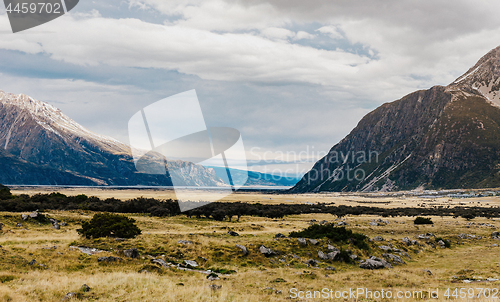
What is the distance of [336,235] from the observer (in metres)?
32.9

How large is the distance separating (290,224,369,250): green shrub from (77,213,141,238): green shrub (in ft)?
60.3

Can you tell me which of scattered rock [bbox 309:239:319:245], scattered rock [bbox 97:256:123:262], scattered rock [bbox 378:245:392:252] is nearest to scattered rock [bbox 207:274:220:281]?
scattered rock [bbox 97:256:123:262]

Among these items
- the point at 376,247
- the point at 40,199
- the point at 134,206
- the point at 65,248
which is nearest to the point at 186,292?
the point at 65,248

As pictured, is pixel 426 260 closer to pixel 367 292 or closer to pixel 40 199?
pixel 367 292

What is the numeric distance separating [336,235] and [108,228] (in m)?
24.7

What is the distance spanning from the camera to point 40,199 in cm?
6469

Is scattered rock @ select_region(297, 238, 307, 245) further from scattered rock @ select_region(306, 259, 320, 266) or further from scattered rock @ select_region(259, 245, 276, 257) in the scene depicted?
scattered rock @ select_region(259, 245, 276, 257)

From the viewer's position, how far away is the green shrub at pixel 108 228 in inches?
1185

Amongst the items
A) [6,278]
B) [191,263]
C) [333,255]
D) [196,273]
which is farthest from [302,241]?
[6,278]

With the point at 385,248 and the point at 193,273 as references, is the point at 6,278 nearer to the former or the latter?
the point at 193,273

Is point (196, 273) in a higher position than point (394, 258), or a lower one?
higher

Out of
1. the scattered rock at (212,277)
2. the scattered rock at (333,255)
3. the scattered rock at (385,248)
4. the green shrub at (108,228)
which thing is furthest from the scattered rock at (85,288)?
the scattered rock at (385,248)

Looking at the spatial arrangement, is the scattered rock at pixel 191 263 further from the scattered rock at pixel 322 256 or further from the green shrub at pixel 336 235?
the green shrub at pixel 336 235

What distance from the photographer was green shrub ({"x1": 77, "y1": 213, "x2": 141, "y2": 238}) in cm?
3011
